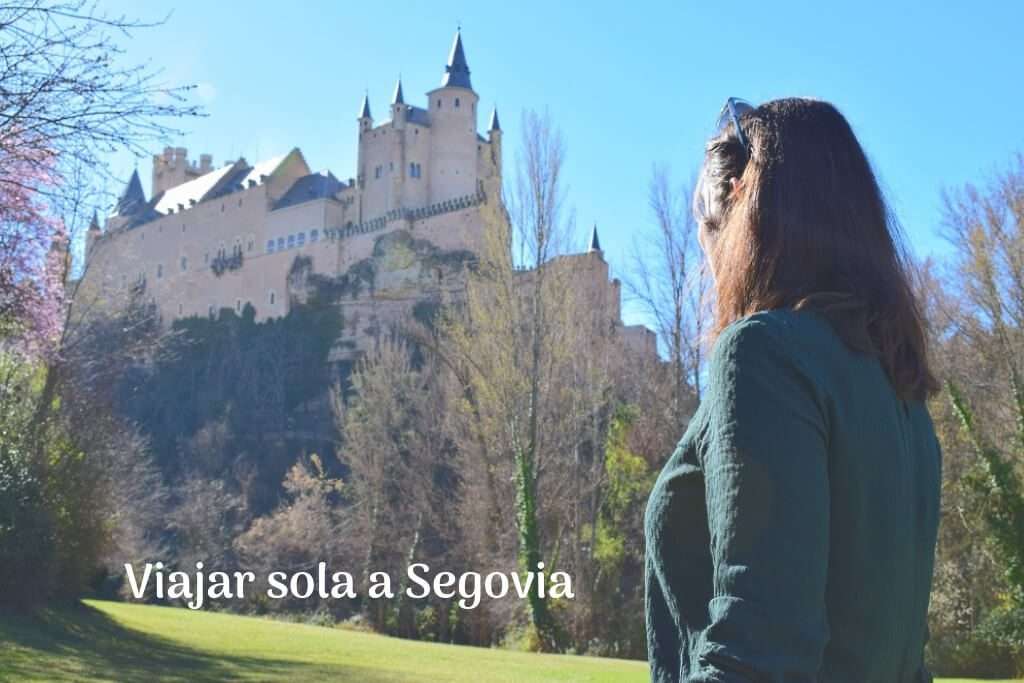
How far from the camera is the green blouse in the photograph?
1070 mm

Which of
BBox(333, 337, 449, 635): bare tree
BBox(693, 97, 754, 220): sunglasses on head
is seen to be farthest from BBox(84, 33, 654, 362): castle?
BBox(693, 97, 754, 220): sunglasses on head

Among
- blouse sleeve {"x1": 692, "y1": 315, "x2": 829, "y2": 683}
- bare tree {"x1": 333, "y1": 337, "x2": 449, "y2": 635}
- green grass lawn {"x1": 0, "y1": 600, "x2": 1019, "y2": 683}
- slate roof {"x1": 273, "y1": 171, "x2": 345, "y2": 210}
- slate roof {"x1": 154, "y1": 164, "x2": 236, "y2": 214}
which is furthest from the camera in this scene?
slate roof {"x1": 154, "y1": 164, "x2": 236, "y2": 214}

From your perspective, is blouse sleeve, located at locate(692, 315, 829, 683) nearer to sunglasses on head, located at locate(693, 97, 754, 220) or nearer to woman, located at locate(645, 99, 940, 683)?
woman, located at locate(645, 99, 940, 683)

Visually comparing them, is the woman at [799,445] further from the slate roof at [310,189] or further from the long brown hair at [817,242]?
the slate roof at [310,189]

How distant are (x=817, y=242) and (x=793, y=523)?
0.42 metres

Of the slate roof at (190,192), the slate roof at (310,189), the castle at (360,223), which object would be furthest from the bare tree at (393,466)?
the slate roof at (190,192)

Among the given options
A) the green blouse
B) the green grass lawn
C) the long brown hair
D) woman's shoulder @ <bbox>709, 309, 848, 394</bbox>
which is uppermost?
the long brown hair

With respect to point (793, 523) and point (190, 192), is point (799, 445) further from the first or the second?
point (190, 192)

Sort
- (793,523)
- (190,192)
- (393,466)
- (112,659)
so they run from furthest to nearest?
→ (190,192), (393,466), (112,659), (793,523)

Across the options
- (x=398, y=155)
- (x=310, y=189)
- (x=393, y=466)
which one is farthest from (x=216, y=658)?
(x=310, y=189)

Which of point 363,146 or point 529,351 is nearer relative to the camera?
point 529,351

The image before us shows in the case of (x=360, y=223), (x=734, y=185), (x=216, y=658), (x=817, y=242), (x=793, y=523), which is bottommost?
(x=216, y=658)

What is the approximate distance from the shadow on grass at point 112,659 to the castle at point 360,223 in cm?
3324

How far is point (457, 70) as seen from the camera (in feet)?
184
